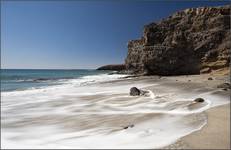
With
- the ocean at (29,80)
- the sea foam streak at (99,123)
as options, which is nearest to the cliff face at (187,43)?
the ocean at (29,80)

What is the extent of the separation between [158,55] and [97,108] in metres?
A: 23.6

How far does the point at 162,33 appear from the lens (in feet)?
117

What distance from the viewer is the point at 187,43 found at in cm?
3300

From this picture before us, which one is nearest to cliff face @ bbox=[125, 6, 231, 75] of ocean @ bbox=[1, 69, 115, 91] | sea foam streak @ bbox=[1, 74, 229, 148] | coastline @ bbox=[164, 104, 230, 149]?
ocean @ bbox=[1, 69, 115, 91]

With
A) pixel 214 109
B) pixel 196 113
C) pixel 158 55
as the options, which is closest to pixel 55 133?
pixel 196 113

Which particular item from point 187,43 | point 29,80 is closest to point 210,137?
point 29,80

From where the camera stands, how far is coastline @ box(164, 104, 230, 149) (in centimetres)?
546

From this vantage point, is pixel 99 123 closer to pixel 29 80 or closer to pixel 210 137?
pixel 210 137

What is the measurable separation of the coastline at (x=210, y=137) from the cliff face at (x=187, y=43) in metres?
21.8

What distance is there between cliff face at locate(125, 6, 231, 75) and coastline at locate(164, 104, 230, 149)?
21.8m

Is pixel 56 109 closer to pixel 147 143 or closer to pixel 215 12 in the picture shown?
pixel 147 143

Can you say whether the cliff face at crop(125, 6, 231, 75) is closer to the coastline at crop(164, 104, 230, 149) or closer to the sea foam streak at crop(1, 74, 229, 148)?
the sea foam streak at crop(1, 74, 229, 148)

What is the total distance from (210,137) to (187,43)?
2808cm

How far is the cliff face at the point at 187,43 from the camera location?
29.9 meters
